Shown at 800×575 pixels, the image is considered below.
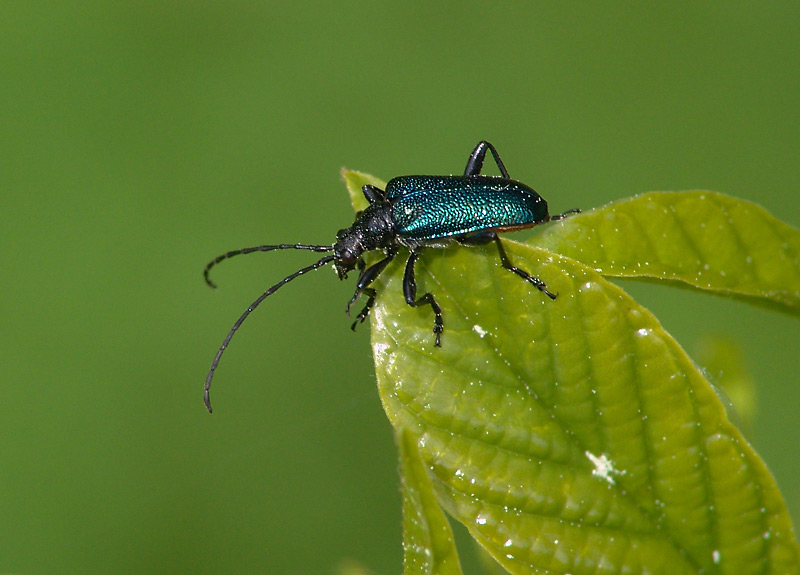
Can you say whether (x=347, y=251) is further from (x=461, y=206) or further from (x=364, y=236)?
(x=461, y=206)

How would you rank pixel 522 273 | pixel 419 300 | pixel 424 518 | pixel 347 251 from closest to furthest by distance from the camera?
pixel 424 518
pixel 522 273
pixel 419 300
pixel 347 251

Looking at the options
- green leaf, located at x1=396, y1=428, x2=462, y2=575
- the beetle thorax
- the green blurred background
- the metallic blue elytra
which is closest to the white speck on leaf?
green leaf, located at x1=396, y1=428, x2=462, y2=575

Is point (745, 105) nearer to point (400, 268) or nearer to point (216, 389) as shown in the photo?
point (216, 389)

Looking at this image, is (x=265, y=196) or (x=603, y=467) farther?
(x=265, y=196)

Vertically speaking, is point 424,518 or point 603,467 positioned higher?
point 603,467

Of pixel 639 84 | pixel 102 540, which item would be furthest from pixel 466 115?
pixel 102 540

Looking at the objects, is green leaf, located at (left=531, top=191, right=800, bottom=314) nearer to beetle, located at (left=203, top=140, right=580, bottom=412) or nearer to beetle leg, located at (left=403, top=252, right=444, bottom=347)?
beetle leg, located at (left=403, top=252, right=444, bottom=347)

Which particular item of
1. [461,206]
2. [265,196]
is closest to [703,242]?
[461,206]
